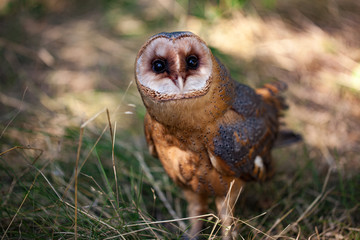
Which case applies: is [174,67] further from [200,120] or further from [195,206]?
[195,206]

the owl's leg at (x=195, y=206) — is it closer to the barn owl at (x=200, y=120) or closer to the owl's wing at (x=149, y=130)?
the barn owl at (x=200, y=120)

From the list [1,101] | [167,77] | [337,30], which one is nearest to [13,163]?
[1,101]

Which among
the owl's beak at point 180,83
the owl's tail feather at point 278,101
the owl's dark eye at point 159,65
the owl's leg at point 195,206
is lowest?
the owl's leg at point 195,206

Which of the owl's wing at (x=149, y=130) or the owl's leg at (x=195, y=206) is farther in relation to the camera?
the owl's leg at (x=195, y=206)

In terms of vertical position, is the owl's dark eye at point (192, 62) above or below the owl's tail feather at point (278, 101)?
above

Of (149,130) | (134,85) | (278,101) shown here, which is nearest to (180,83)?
(149,130)

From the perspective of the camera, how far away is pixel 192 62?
59.7 inches

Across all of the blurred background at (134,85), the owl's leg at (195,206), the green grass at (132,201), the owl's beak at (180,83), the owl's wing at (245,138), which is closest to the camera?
the owl's beak at (180,83)

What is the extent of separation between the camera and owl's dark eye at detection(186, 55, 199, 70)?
150 centimetres

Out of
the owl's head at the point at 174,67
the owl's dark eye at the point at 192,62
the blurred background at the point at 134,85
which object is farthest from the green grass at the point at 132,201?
the owl's dark eye at the point at 192,62

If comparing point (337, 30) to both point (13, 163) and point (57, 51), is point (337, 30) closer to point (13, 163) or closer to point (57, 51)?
point (57, 51)

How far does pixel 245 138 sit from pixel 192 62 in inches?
23.2

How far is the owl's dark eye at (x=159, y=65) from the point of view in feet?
4.89

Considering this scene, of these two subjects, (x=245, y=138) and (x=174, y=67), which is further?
(x=245, y=138)
